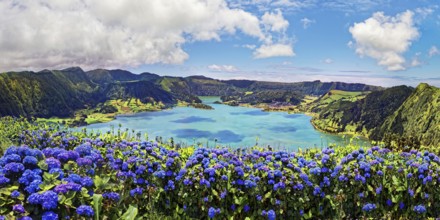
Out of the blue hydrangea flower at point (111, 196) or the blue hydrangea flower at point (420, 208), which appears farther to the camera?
the blue hydrangea flower at point (420, 208)

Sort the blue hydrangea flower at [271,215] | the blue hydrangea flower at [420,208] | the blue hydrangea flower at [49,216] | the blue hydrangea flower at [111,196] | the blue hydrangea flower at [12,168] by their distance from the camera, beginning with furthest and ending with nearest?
the blue hydrangea flower at [420,208] → the blue hydrangea flower at [271,215] → the blue hydrangea flower at [111,196] → the blue hydrangea flower at [12,168] → the blue hydrangea flower at [49,216]

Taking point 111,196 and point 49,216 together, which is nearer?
point 49,216

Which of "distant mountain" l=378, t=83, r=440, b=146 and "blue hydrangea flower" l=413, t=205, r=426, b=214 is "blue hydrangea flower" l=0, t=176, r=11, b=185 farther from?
"distant mountain" l=378, t=83, r=440, b=146

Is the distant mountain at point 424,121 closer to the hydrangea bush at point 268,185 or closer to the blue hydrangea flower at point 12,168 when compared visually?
the hydrangea bush at point 268,185

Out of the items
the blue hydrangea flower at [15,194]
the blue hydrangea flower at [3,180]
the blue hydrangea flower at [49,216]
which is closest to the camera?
the blue hydrangea flower at [49,216]

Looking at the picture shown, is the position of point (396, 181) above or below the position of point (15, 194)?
below

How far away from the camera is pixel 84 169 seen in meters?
7.57

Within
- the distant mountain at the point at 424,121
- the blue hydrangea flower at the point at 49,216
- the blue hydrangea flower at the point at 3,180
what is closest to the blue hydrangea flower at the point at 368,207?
the blue hydrangea flower at the point at 49,216

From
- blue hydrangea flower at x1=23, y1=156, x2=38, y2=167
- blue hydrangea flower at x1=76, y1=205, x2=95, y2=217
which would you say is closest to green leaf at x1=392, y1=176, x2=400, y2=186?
blue hydrangea flower at x1=76, y1=205, x2=95, y2=217

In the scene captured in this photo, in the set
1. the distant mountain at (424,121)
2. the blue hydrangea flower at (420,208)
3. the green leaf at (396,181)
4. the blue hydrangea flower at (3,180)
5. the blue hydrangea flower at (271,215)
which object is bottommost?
the distant mountain at (424,121)

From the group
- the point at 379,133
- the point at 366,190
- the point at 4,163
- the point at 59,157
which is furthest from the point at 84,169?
the point at 379,133

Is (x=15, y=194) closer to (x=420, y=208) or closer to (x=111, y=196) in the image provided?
(x=111, y=196)

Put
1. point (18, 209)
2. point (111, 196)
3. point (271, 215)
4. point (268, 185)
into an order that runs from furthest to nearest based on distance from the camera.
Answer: point (268, 185)
point (271, 215)
point (111, 196)
point (18, 209)

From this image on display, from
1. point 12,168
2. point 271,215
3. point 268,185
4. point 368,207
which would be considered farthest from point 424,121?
point 12,168
